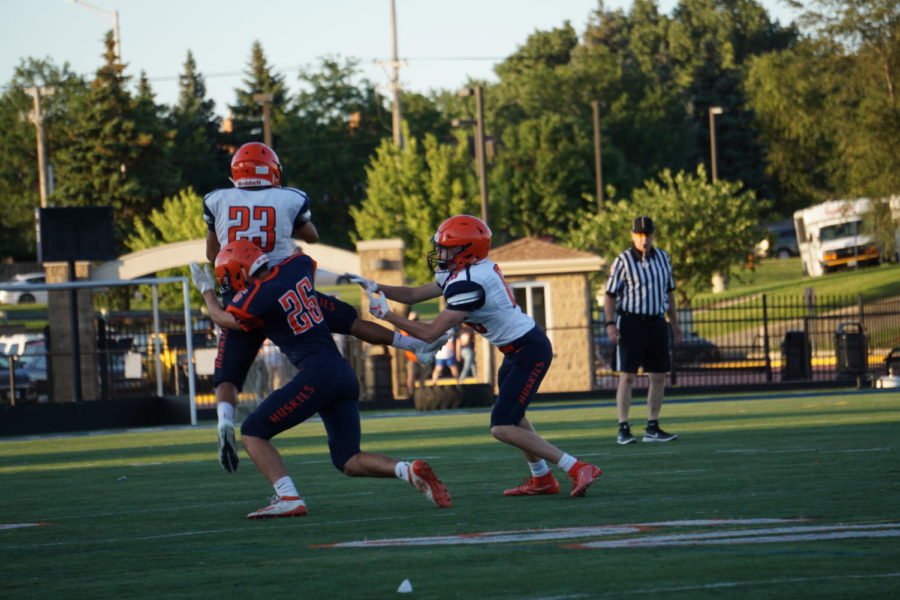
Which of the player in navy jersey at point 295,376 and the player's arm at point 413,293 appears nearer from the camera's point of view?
the player in navy jersey at point 295,376

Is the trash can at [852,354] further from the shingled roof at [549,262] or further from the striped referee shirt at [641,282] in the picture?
the striped referee shirt at [641,282]

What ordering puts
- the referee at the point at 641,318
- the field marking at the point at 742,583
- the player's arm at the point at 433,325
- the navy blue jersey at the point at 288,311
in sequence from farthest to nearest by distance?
the referee at the point at 641,318 → the player's arm at the point at 433,325 → the navy blue jersey at the point at 288,311 → the field marking at the point at 742,583

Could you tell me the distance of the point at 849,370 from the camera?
78.0 feet

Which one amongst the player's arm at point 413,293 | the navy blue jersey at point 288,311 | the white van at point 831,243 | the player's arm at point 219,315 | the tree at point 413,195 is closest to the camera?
the navy blue jersey at point 288,311

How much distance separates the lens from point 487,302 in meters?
8.01

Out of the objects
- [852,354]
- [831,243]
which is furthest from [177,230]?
[852,354]

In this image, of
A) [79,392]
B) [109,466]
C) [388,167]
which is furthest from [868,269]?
[109,466]

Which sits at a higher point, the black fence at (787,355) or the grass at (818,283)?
the grass at (818,283)

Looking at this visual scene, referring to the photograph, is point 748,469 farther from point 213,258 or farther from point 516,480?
point 213,258

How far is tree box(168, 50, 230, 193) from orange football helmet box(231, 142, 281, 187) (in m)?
67.5

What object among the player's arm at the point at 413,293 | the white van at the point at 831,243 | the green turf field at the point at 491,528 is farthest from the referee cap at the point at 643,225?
the white van at the point at 831,243

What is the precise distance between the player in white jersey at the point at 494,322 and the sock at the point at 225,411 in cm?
103

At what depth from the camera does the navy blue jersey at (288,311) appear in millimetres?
7359

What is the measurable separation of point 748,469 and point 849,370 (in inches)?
606
